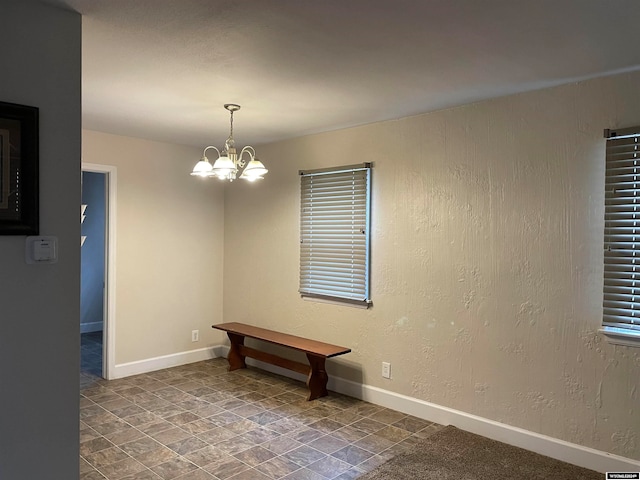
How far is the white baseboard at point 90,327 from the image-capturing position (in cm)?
663

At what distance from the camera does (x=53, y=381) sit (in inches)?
80.4

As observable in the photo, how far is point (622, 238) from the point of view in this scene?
2.72 m

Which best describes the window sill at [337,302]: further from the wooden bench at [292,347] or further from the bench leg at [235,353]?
the bench leg at [235,353]

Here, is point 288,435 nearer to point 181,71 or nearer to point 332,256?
point 332,256

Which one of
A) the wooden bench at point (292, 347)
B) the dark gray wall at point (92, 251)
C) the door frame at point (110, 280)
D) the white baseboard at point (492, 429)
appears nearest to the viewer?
the white baseboard at point (492, 429)

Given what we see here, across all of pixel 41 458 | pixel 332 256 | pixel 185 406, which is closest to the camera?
pixel 41 458

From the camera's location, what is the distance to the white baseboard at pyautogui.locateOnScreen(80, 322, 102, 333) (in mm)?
6629

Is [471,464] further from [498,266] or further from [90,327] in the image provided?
[90,327]

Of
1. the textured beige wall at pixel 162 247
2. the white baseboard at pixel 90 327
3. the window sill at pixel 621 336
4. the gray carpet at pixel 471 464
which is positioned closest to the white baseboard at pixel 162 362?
the textured beige wall at pixel 162 247

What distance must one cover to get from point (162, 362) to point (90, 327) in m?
2.44

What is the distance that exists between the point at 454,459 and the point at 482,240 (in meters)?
1.48

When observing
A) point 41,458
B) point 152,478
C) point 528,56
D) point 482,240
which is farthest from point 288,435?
point 528,56

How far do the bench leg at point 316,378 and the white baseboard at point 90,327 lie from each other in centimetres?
414

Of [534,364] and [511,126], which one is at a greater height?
[511,126]
